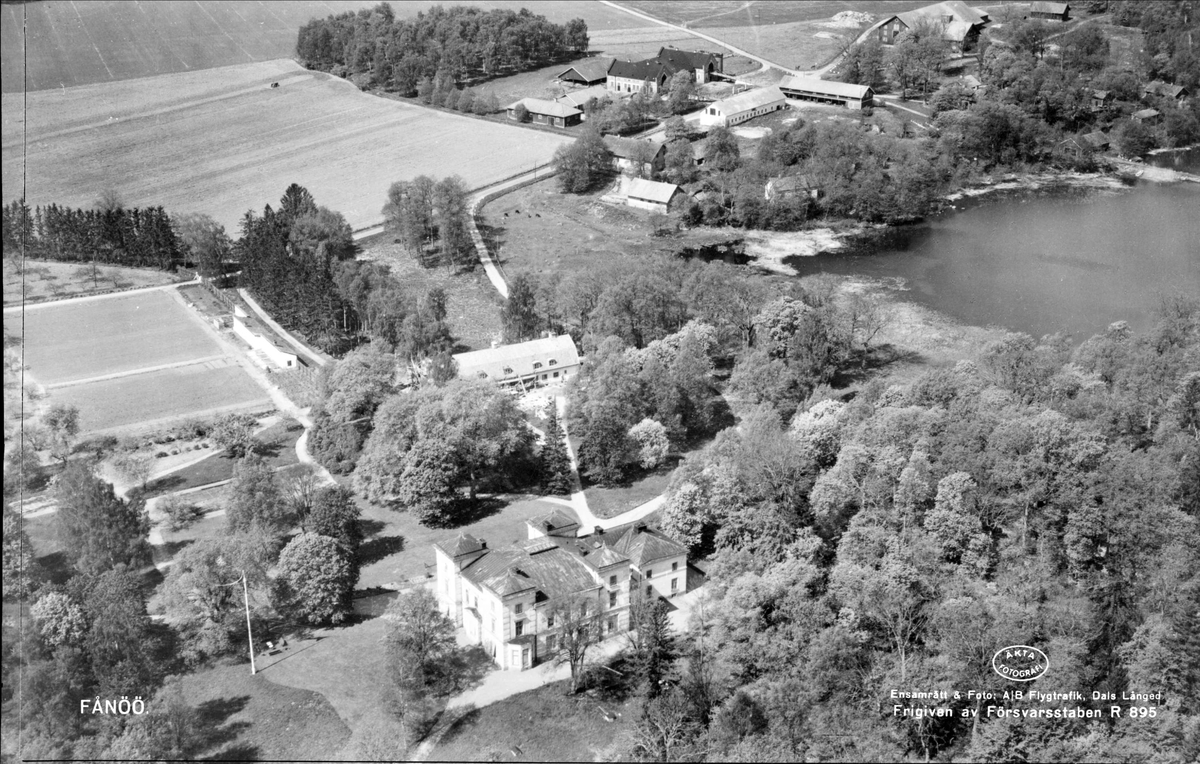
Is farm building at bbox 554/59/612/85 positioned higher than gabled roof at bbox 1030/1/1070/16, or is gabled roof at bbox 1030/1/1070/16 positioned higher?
gabled roof at bbox 1030/1/1070/16

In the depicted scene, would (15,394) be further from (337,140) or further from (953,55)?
(953,55)

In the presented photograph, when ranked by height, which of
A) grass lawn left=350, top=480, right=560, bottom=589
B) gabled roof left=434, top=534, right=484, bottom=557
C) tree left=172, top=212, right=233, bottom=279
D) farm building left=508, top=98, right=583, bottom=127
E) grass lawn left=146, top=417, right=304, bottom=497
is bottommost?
grass lawn left=350, top=480, right=560, bottom=589

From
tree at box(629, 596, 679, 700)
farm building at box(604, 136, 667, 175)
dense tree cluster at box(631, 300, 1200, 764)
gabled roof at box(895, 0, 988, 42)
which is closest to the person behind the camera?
dense tree cluster at box(631, 300, 1200, 764)

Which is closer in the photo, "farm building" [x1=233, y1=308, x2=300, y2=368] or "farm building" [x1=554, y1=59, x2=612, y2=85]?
"farm building" [x1=233, y1=308, x2=300, y2=368]

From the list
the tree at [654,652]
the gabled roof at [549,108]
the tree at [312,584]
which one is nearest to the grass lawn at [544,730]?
the tree at [654,652]

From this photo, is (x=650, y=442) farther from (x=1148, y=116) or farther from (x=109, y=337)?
(x=1148, y=116)

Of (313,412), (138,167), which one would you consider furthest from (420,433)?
(138,167)

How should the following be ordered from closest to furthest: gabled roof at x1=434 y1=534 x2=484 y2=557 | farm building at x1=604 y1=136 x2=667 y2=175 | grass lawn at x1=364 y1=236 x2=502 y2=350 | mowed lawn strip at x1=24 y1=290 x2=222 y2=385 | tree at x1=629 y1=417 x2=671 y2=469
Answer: gabled roof at x1=434 y1=534 x2=484 y2=557
tree at x1=629 y1=417 x2=671 y2=469
mowed lawn strip at x1=24 y1=290 x2=222 y2=385
grass lawn at x1=364 y1=236 x2=502 y2=350
farm building at x1=604 y1=136 x2=667 y2=175

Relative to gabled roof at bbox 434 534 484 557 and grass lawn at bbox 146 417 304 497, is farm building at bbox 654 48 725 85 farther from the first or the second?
gabled roof at bbox 434 534 484 557

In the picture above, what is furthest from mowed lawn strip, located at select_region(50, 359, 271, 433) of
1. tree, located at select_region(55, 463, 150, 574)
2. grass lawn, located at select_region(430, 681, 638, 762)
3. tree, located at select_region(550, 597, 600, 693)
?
grass lawn, located at select_region(430, 681, 638, 762)
